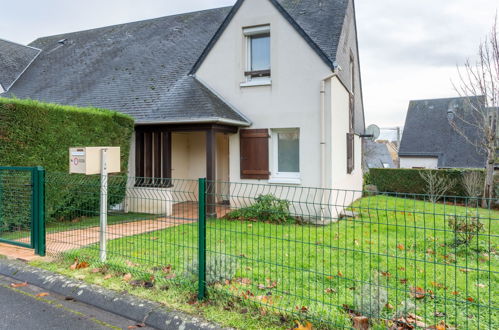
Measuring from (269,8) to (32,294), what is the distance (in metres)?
8.75

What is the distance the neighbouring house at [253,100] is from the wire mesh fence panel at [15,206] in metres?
2.11

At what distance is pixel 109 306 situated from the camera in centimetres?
368

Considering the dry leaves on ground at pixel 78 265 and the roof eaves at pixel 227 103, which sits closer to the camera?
the dry leaves on ground at pixel 78 265

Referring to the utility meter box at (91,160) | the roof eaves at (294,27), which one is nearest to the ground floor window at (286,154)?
the roof eaves at (294,27)

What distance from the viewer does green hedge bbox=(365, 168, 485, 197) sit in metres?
16.8

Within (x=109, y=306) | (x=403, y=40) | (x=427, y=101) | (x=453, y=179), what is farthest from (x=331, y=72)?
(x=427, y=101)

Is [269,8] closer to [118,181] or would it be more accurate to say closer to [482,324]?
[118,181]

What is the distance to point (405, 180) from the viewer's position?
725 inches

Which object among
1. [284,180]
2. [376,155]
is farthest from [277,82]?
[376,155]

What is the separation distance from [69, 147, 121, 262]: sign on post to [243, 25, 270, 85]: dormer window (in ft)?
18.5

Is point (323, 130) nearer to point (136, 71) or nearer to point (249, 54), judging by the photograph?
point (249, 54)

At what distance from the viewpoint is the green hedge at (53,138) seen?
7.12m

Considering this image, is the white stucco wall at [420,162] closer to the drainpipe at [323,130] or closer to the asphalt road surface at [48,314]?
the drainpipe at [323,130]

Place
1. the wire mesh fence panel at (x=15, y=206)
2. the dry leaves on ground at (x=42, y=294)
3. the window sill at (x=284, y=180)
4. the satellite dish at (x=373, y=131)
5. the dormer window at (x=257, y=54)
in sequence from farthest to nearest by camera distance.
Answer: the satellite dish at (x=373, y=131)
the dormer window at (x=257, y=54)
the window sill at (x=284, y=180)
the wire mesh fence panel at (x=15, y=206)
the dry leaves on ground at (x=42, y=294)
